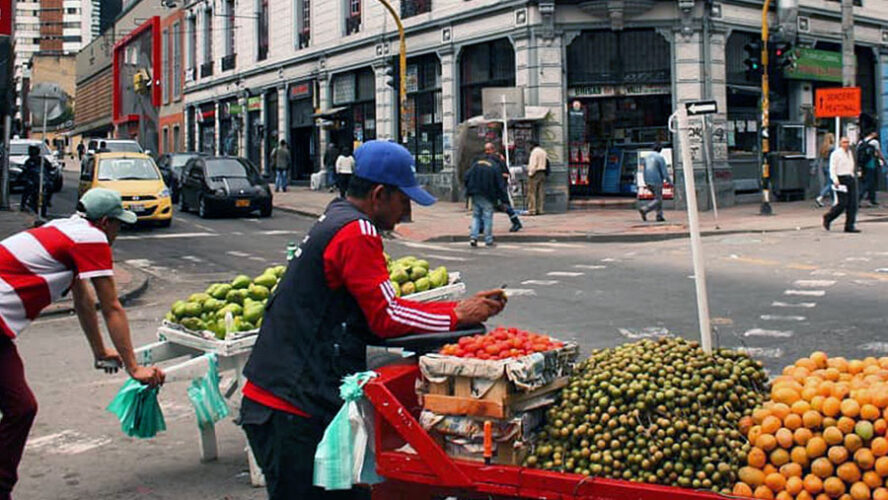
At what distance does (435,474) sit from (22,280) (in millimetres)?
2252

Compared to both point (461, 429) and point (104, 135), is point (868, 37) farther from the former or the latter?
point (104, 135)

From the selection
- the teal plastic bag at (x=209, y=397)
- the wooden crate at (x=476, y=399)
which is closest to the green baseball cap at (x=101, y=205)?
the teal plastic bag at (x=209, y=397)

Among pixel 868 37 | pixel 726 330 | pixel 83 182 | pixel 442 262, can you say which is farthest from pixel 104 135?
pixel 726 330

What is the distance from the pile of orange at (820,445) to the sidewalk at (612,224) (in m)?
16.4

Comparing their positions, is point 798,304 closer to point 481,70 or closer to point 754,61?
point 754,61

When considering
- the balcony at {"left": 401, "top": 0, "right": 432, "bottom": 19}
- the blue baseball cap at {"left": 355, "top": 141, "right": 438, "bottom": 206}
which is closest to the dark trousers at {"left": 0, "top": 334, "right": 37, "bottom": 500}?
the blue baseball cap at {"left": 355, "top": 141, "right": 438, "bottom": 206}

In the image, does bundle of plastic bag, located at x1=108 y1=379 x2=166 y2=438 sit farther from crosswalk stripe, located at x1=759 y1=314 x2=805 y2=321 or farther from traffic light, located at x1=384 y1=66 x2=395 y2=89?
traffic light, located at x1=384 y1=66 x2=395 y2=89

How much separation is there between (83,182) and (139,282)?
1235 cm

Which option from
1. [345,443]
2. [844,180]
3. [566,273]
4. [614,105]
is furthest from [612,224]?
[345,443]

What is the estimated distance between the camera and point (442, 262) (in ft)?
55.7

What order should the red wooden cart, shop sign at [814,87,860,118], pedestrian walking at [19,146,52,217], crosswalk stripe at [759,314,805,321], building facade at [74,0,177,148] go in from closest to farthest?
the red wooden cart < crosswalk stripe at [759,314,805,321] < shop sign at [814,87,860,118] < pedestrian walking at [19,146,52,217] < building facade at [74,0,177,148]

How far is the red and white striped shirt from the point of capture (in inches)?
187

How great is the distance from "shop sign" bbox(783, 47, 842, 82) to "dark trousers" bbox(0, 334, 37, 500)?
89.6ft

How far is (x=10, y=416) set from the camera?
15.5 feet
